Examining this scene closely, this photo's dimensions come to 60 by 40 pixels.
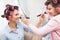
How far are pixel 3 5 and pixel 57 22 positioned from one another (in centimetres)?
41

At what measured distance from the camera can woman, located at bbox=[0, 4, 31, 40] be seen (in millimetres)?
1076

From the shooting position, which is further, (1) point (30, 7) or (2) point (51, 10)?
(1) point (30, 7)

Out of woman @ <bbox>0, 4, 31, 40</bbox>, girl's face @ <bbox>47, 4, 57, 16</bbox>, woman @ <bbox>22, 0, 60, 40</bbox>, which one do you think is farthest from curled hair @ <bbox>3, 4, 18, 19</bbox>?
girl's face @ <bbox>47, 4, 57, 16</bbox>

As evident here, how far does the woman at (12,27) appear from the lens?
3.53 feet

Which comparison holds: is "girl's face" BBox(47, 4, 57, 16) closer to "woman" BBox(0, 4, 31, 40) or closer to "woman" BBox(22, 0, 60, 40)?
"woman" BBox(22, 0, 60, 40)

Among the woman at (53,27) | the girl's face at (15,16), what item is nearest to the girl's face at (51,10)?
the woman at (53,27)

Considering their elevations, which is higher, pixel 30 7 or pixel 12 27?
pixel 30 7

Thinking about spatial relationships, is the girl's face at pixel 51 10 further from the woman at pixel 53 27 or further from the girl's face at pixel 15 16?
the girl's face at pixel 15 16

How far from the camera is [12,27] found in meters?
1.10

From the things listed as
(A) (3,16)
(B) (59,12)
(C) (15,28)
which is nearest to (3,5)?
(A) (3,16)

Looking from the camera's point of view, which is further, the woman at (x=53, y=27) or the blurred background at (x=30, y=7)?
the blurred background at (x=30, y=7)

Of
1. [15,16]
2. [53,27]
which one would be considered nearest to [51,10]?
[53,27]

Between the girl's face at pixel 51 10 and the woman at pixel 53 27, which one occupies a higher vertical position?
the girl's face at pixel 51 10

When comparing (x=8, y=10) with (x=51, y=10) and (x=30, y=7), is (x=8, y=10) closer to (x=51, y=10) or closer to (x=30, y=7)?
(x=30, y=7)
